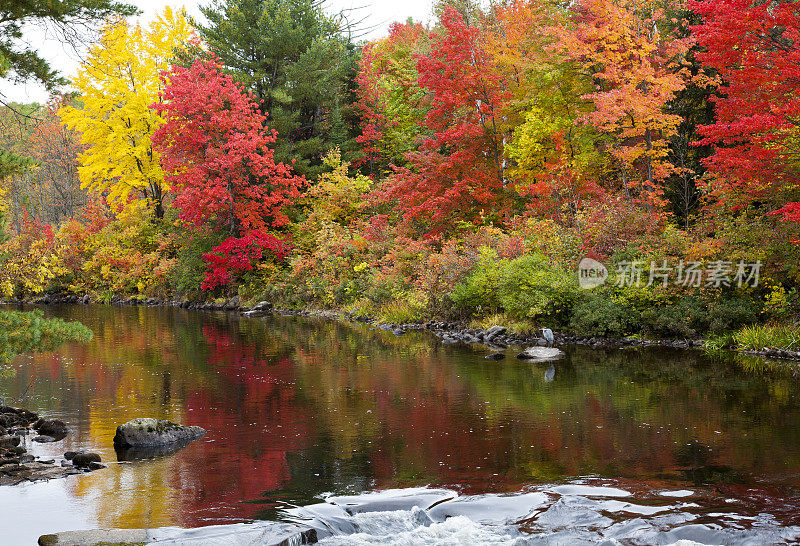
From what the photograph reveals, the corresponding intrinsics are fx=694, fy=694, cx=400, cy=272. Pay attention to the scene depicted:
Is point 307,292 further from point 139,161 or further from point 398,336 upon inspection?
point 139,161

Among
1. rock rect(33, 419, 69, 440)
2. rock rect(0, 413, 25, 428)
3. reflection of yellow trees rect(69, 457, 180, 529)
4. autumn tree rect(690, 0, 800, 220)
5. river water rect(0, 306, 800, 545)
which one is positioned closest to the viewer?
river water rect(0, 306, 800, 545)

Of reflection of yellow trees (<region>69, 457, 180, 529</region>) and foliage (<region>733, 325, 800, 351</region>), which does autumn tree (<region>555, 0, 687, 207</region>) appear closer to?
foliage (<region>733, 325, 800, 351</region>)

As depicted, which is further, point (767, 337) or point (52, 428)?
point (767, 337)

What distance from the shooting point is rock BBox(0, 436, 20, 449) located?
8.78 meters

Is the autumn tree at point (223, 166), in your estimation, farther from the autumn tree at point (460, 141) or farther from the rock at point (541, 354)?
the rock at point (541, 354)

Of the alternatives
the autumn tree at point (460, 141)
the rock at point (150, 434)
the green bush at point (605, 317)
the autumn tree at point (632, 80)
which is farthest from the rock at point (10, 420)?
the autumn tree at point (460, 141)

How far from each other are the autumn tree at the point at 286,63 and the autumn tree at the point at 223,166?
1.07m

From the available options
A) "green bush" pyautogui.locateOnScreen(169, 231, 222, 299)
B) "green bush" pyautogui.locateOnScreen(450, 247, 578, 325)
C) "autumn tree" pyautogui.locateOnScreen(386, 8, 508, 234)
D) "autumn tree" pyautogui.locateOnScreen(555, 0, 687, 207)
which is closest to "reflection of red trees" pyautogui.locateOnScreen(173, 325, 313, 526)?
"green bush" pyautogui.locateOnScreen(450, 247, 578, 325)

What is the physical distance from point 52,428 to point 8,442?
0.97m

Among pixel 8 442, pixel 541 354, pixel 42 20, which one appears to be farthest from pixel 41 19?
pixel 541 354

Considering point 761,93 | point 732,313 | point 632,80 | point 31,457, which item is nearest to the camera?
point 31,457

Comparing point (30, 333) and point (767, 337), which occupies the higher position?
point (30, 333)

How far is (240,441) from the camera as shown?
952cm

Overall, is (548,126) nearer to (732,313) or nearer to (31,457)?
(732,313)
